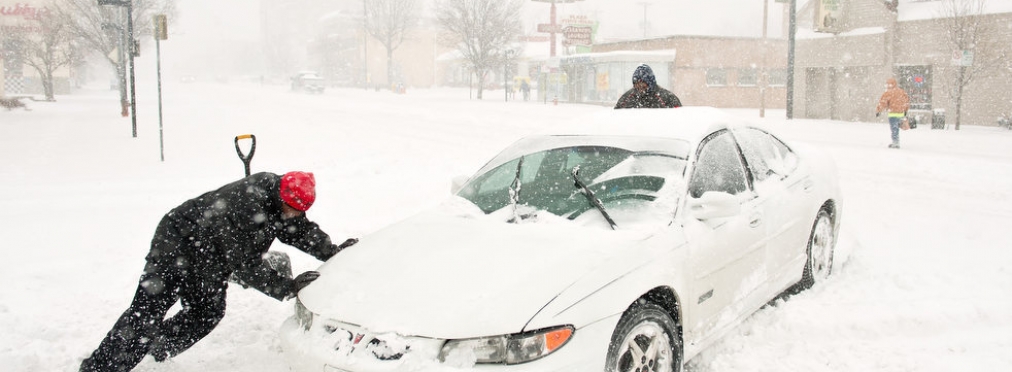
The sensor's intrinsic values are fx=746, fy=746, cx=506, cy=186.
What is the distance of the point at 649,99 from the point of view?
7438mm

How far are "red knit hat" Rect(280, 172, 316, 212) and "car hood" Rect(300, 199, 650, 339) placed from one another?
1.15 ft

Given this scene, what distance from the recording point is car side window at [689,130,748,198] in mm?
4035

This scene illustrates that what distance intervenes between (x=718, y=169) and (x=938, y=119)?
2133 centimetres

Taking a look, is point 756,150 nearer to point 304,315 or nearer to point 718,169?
point 718,169

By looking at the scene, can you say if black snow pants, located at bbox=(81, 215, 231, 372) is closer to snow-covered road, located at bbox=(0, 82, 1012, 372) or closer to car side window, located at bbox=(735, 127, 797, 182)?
snow-covered road, located at bbox=(0, 82, 1012, 372)

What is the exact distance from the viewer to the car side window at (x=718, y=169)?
13.2ft

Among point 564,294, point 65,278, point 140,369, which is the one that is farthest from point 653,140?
point 65,278

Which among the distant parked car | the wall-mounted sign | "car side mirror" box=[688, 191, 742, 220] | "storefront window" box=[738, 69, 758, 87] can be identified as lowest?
"car side mirror" box=[688, 191, 742, 220]

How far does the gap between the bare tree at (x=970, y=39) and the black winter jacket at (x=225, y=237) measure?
2285 cm

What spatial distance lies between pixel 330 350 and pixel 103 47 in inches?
1178

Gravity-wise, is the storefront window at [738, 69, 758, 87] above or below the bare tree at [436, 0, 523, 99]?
below

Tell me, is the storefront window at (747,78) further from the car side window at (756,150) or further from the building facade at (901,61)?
the car side window at (756,150)

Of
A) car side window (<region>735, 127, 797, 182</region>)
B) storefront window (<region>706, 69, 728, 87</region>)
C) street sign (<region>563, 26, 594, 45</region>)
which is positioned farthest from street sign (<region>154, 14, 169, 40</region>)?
street sign (<region>563, 26, 594, 45</region>)

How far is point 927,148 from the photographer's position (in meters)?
15.6
